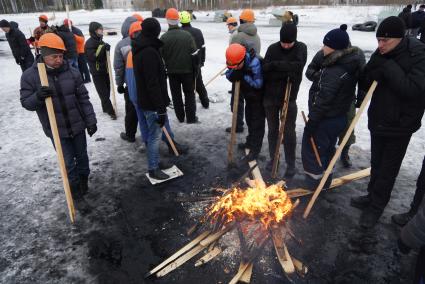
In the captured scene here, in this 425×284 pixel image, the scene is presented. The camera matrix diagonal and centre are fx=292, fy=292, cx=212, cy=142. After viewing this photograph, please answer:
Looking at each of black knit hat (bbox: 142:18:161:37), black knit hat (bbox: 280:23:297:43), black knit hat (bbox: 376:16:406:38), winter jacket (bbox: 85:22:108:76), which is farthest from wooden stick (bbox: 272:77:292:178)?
winter jacket (bbox: 85:22:108:76)

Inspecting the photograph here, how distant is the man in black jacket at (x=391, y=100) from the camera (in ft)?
10.2

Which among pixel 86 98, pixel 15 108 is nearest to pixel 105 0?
pixel 15 108

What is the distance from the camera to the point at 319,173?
14.4 ft

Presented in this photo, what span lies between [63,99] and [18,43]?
7.67m

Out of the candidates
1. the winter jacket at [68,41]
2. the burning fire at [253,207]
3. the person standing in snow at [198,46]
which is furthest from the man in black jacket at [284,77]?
the winter jacket at [68,41]

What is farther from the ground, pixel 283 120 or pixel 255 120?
pixel 283 120

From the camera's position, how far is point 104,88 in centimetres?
729

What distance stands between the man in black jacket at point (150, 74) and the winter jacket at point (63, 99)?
0.81 meters

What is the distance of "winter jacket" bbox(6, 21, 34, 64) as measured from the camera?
9.48 meters

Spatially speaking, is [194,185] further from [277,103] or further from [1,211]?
[1,211]

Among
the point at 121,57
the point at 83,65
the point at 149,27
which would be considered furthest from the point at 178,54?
the point at 83,65

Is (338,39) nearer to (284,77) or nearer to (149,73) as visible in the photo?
(284,77)

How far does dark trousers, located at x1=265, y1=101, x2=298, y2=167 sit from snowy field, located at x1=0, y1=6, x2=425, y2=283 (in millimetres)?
435

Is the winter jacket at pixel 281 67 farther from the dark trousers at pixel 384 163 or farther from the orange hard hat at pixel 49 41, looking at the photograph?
the orange hard hat at pixel 49 41
